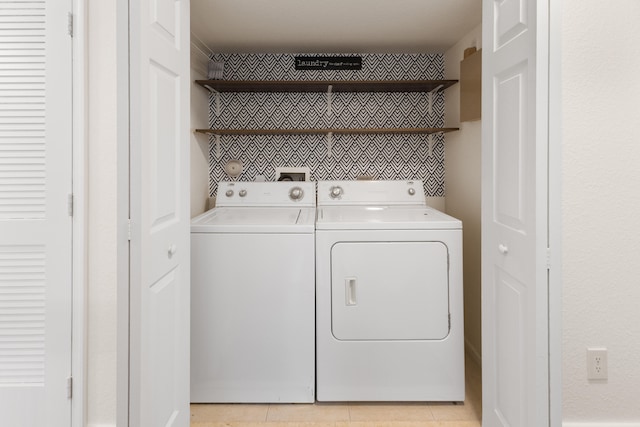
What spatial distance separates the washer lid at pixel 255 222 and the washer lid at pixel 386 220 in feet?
0.29

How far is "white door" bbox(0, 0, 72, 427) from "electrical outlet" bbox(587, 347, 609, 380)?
185 centimetres

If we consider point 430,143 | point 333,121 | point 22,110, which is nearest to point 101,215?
point 22,110

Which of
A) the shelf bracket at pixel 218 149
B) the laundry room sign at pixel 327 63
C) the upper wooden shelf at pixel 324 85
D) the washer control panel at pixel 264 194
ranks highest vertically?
the laundry room sign at pixel 327 63

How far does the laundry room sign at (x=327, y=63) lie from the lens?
3518 mm

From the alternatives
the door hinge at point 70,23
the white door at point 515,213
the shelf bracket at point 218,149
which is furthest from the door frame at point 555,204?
the shelf bracket at point 218,149

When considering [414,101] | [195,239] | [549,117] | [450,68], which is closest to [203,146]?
[195,239]

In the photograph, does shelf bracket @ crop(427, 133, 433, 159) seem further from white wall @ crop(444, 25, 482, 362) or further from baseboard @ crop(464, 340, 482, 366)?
baseboard @ crop(464, 340, 482, 366)

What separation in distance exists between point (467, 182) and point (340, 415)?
1621 mm

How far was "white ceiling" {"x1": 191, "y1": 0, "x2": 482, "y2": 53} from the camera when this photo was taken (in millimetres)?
2580

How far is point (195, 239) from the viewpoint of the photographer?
7.97 ft

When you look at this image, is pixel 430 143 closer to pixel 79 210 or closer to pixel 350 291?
pixel 350 291

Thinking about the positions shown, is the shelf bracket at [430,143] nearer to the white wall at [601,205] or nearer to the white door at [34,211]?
the white wall at [601,205]

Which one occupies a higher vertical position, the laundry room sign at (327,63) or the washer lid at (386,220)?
the laundry room sign at (327,63)

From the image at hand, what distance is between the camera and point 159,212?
5.52 ft
